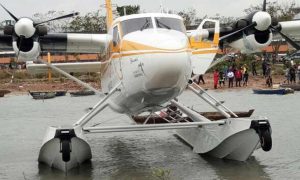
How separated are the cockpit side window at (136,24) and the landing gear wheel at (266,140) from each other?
3280mm

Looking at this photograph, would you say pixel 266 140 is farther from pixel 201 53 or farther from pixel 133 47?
pixel 133 47

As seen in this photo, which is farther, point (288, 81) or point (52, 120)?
point (288, 81)

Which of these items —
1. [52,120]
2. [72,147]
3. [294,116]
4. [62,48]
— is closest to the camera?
[72,147]

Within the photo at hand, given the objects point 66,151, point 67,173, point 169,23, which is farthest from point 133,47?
point 67,173

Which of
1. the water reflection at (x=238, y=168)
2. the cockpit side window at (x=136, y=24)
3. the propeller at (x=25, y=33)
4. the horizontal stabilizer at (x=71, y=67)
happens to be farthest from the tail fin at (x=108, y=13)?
the water reflection at (x=238, y=168)

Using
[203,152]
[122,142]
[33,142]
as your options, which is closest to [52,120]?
[33,142]

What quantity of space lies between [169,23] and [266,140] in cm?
314

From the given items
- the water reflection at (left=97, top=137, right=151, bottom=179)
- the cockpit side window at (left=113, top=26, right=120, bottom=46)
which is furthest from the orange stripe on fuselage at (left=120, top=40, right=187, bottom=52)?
the water reflection at (left=97, top=137, right=151, bottom=179)

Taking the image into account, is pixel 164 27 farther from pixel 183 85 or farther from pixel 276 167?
pixel 276 167

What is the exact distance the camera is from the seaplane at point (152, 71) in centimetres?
1003

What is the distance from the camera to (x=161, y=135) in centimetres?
1638

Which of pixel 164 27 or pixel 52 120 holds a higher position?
pixel 164 27

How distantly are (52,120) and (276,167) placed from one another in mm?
13806

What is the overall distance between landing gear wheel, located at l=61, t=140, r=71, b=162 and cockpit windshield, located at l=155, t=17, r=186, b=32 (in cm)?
298
